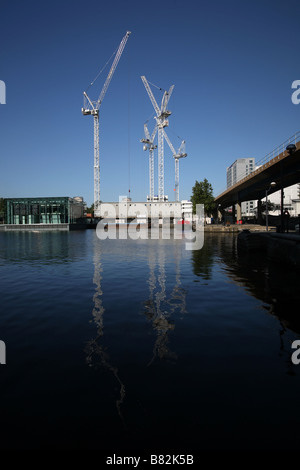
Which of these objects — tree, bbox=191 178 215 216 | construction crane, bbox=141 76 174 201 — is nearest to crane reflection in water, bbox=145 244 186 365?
tree, bbox=191 178 215 216

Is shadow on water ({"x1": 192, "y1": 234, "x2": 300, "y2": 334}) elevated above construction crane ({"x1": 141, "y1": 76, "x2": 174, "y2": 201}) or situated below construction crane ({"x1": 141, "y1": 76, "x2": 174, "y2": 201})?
below

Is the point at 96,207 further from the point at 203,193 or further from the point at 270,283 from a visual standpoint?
the point at 270,283

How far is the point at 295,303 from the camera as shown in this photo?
38.2 feet

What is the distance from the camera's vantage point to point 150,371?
6.29 m

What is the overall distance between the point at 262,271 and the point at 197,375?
15.5 m

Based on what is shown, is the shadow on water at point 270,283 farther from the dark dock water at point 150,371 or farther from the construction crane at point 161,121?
the construction crane at point 161,121

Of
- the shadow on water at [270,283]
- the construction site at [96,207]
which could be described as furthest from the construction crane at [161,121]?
the shadow on water at [270,283]

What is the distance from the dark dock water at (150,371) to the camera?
14.5 ft

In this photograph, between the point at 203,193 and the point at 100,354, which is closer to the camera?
the point at 100,354

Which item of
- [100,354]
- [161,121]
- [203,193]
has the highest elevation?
[161,121]

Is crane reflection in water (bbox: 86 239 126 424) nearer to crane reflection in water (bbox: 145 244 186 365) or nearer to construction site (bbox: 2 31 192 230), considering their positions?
crane reflection in water (bbox: 145 244 186 365)

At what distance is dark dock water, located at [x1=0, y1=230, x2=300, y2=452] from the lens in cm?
443

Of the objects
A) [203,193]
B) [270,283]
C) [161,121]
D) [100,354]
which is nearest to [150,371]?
[100,354]

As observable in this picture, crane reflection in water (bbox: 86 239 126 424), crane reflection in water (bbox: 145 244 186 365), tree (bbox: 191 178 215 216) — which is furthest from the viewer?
tree (bbox: 191 178 215 216)
